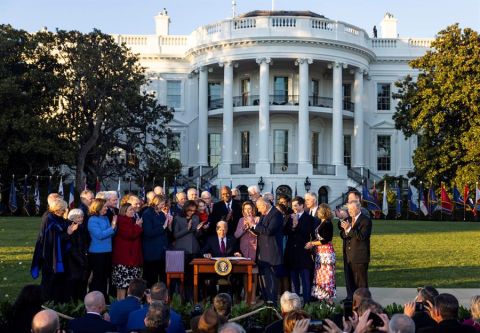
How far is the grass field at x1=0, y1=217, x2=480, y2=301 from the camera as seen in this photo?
13.0 meters

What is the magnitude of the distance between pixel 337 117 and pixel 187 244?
32210 mm

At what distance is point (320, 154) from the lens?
1745 inches

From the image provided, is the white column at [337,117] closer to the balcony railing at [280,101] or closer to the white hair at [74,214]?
the balcony railing at [280,101]

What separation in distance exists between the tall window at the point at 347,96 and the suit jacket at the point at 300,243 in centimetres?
3590

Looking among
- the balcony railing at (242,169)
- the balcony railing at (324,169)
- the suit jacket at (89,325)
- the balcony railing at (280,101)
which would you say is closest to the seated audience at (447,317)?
the suit jacket at (89,325)

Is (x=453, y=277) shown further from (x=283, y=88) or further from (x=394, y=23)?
(x=394, y=23)

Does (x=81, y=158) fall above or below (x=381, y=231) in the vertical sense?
above

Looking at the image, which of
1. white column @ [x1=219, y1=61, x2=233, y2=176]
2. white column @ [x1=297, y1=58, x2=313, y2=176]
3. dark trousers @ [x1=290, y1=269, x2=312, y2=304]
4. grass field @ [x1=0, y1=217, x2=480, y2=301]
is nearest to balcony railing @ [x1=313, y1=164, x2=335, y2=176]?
white column @ [x1=297, y1=58, x2=313, y2=176]

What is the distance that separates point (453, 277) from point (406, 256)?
12.4 feet

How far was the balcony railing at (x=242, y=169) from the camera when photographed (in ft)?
134

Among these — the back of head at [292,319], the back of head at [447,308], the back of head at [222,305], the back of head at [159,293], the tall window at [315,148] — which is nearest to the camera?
the back of head at [292,319]

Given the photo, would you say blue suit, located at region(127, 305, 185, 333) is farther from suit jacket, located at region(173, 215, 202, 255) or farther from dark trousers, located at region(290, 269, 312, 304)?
dark trousers, located at region(290, 269, 312, 304)

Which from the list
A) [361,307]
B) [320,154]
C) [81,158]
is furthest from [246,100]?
[361,307]

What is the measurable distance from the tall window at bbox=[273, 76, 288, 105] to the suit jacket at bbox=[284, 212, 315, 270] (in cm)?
3268
